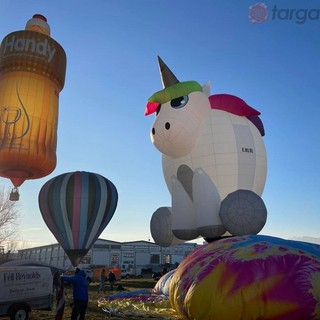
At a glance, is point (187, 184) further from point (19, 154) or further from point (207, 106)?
point (19, 154)

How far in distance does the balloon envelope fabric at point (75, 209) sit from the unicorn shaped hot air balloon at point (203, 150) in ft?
21.0

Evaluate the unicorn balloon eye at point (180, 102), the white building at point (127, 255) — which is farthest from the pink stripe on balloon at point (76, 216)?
the white building at point (127, 255)

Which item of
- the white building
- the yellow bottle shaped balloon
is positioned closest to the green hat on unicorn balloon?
the yellow bottle shaped balloon

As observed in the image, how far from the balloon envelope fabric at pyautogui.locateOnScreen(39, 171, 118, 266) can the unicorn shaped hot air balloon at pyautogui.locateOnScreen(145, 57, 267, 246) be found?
639cm

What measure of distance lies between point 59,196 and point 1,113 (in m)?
4.84

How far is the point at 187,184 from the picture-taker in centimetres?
1398

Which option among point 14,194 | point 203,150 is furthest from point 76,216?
point 203,150

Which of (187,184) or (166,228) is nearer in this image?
(187,184)

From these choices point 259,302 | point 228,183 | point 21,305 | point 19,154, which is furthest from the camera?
point 19,154

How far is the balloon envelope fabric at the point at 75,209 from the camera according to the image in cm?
1878

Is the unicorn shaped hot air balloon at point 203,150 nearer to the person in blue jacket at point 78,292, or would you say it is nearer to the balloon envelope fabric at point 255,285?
the balloon envelope fabric at point 255,285

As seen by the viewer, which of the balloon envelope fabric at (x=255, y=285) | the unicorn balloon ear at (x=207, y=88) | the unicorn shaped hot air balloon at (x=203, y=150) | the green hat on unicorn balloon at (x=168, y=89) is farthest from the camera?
the unicorn balloon ear at (x=207, y=88)

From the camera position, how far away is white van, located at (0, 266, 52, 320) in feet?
27.8

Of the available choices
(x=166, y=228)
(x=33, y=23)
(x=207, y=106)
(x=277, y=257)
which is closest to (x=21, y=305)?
(x=277, y=257)
